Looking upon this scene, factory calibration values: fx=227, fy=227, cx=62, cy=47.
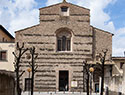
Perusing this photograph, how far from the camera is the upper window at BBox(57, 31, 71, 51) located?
34.4 meters

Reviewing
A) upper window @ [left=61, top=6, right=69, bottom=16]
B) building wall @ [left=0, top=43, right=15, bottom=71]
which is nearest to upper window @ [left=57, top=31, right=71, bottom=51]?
upper window @ [left=61, top=6, right=69, bottom=16]

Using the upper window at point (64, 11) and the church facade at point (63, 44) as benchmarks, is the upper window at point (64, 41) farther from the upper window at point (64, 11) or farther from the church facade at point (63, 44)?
the upper window at point (64, 11)

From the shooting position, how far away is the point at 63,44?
113 feet

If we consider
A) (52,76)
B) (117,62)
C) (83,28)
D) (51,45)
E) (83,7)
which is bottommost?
(52,76)

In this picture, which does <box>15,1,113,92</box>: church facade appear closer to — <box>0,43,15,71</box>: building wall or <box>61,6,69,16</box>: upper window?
<box>61,6,69,16</box>: upper window

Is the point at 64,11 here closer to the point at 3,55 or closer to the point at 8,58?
the point at 8,58

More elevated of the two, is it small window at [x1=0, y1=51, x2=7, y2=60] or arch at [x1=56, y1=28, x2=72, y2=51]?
arch at [x1=56, y1=28, x2=72, y2=51]

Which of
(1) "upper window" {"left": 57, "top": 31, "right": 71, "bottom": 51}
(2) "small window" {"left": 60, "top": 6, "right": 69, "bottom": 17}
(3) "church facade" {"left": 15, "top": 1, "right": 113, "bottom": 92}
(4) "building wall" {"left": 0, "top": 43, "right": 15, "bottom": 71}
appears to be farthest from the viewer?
(2) "small window" {"left": 60, "top": 6, "right": 69, "bottom": 17}

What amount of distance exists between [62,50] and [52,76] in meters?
4.19

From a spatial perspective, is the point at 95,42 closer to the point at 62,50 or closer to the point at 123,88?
the point at 62,50

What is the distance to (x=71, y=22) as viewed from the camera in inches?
1352

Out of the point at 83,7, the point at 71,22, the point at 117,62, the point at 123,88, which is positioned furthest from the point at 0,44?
the point at 123,88

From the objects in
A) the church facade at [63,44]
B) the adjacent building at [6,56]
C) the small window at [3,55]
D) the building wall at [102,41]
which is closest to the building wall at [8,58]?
the adjacent building at [6,56]

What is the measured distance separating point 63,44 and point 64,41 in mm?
485
